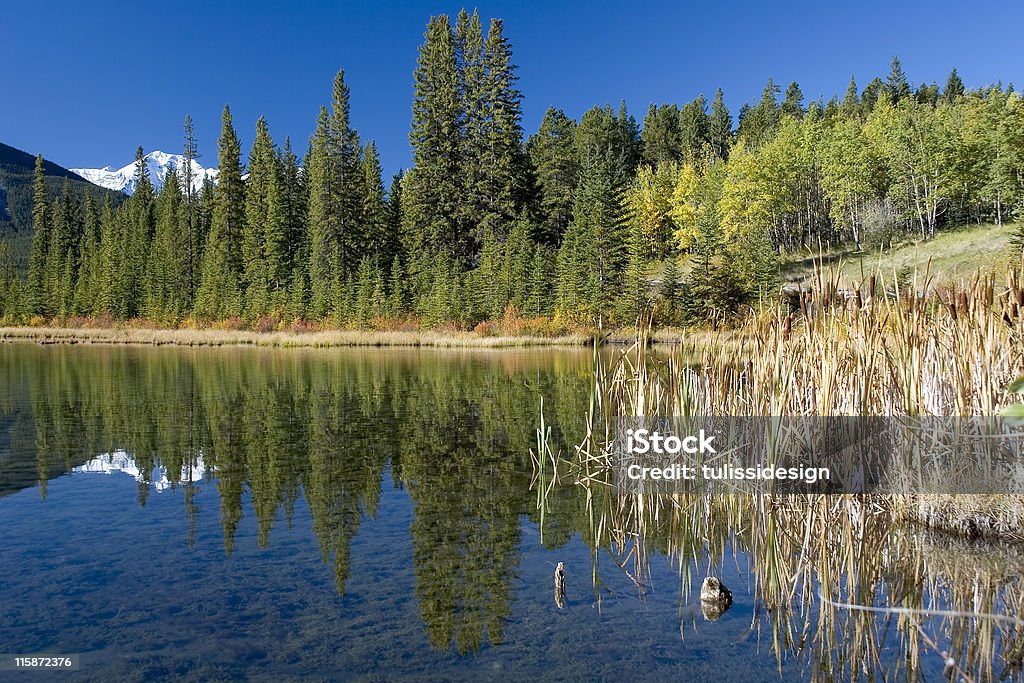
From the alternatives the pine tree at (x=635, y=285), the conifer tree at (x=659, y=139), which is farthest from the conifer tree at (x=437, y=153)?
the conifer tree at (x=659, y=139)

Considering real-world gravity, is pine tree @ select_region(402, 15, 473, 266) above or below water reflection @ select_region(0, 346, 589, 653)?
above

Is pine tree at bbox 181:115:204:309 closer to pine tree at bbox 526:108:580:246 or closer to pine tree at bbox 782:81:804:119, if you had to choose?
pine tree at bbox 526:108:580:246

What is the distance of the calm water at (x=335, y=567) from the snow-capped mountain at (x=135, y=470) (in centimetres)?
5

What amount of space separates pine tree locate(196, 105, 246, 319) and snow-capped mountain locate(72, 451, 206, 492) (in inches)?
1879

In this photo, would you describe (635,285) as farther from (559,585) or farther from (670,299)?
(559,585)

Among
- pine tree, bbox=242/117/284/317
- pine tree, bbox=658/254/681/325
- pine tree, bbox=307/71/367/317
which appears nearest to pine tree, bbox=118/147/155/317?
pine tree, bbox=242/117/284/317

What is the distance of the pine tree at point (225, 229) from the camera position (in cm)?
5594

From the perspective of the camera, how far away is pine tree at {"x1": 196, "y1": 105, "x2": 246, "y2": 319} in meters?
55.9

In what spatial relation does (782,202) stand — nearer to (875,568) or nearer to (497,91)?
(497,91)

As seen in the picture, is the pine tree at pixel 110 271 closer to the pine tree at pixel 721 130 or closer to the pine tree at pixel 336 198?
the pine tree at pixel 336 198

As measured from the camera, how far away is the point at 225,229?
6119cm

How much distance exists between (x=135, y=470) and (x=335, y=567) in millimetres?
5065

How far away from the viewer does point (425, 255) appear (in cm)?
5069

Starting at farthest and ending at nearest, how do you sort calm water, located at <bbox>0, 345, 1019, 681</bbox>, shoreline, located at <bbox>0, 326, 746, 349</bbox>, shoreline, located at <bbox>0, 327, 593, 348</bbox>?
shoreline, located at <bbox>0, 327, 593, 348</bbox>
shoreline, located at <bbox>0, 326, 746, 349</bbox>
calm water, located at <bbox>0, 345, 1019, 681</bbox>
